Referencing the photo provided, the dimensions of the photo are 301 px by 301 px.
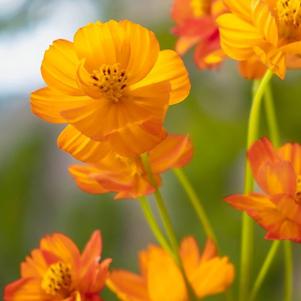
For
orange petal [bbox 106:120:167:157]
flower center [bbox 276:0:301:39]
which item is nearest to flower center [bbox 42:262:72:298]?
orange petal [bbox 106:120:167:157]

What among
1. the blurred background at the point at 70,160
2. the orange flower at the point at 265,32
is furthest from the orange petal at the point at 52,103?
the blurred background at the point at 70,160

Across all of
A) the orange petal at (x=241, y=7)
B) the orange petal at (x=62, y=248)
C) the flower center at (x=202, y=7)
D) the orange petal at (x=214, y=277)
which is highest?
the flower center at (x=202, y=7)

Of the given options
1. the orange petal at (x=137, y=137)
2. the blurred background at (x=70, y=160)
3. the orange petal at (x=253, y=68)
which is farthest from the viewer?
the blurred background at (x=70, y=160)

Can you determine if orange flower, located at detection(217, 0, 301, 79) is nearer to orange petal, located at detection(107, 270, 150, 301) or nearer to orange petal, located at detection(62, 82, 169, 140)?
orange petal, located at detection(62, 82, 169, 140)

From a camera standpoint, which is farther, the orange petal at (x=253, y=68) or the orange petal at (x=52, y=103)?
the orange petal at (x=253, y=68)

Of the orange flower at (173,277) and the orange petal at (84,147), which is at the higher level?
the orange petal at (84,147)

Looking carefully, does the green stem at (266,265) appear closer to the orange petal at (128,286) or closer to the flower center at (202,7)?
the orange petal at (128,286)

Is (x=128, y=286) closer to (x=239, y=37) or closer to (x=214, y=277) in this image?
(x=214, y=277)
